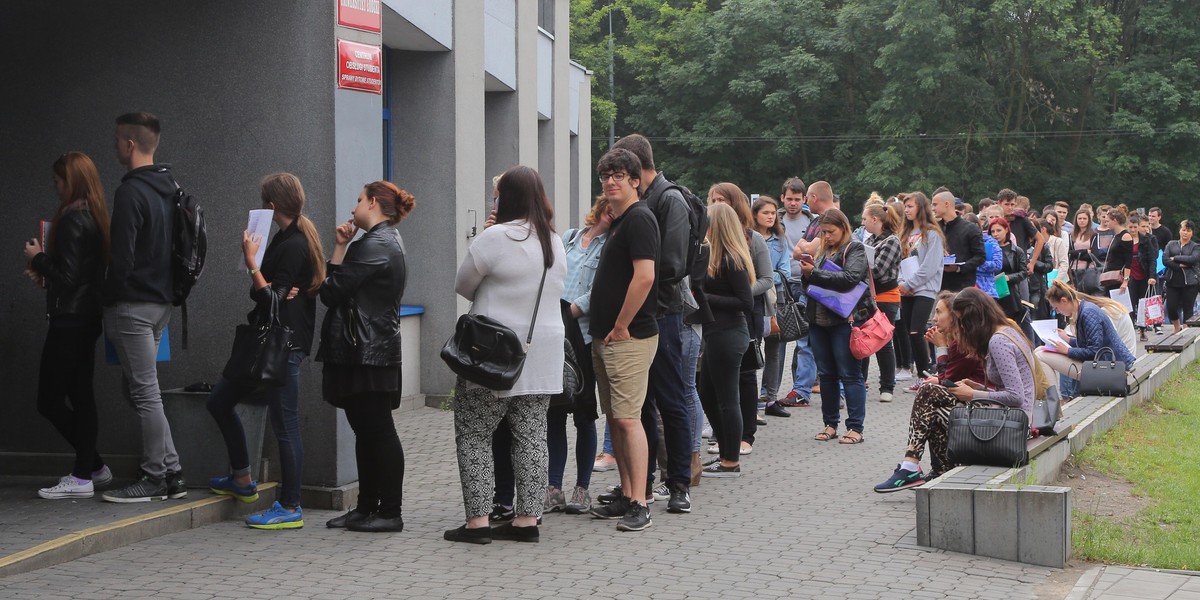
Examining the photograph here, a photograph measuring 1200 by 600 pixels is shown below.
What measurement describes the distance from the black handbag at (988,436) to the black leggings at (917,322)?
230 inches

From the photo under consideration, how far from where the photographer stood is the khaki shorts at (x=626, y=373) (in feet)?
23.7

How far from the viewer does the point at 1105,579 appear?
618 centimetres

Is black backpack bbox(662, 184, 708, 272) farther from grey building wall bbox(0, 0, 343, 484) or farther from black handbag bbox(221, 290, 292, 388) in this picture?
black handbag bbox(221, 290, 292, 388)

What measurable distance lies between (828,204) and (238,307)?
242 inches

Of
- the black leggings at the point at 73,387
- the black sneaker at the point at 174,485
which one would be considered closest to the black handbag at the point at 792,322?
the black sneaker at the point at 174,485

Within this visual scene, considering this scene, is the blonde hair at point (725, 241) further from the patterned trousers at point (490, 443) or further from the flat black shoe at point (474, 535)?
the flat black shoe at point (474, 535)

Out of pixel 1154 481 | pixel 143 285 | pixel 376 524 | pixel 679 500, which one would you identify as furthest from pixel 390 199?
pixel 1154 481

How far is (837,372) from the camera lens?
1053 centimetres

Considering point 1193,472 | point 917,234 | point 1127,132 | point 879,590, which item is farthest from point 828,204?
point 1127,132

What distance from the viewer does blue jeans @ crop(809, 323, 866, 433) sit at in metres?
10.4

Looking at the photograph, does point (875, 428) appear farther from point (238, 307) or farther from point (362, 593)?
point (362, 593)

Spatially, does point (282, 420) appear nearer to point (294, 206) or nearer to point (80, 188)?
point (294, 206)

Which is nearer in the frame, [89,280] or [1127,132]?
[89,280]

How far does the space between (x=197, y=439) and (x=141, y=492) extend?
50cm
